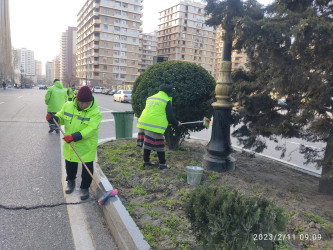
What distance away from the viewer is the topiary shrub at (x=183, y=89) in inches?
225

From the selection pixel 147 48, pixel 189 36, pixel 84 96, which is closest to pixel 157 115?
pixel 84 96

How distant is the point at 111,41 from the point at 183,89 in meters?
85.4

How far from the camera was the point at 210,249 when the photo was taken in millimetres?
2018

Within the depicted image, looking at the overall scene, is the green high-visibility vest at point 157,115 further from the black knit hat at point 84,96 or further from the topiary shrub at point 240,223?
the topiary shrub at point 240,223

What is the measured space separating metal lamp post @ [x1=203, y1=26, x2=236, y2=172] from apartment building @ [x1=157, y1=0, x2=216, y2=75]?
99866mm

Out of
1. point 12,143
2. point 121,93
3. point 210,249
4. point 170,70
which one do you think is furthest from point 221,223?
point 121,93

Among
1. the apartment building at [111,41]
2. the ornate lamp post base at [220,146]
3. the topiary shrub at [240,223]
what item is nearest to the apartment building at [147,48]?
the apartment building at [111,41]

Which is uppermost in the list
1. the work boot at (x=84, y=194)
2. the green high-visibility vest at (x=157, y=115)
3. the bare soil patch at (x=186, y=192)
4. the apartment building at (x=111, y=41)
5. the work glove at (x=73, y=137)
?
the apartment building at (x=111, y=41)

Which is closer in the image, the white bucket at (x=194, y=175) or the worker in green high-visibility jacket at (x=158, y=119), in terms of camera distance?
the white bucket at (x=194, y=175)

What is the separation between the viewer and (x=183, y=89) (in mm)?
5660

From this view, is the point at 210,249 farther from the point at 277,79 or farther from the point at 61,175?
the point at 61,175

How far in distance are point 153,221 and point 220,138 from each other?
2216 millimetres

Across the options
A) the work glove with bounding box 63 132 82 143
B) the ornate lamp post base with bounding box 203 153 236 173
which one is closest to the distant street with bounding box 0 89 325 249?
the work glove with bounding box 63 132 82 143

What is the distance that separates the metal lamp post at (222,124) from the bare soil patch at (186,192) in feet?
0.71
